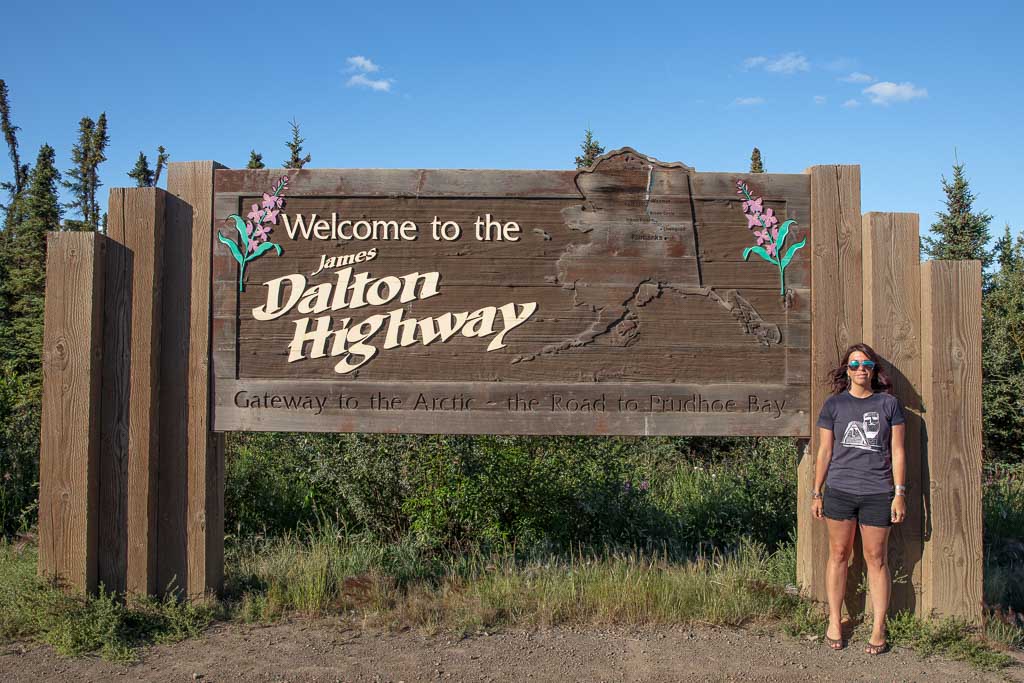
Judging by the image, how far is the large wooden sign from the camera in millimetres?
4641

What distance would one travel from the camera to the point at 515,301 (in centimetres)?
471

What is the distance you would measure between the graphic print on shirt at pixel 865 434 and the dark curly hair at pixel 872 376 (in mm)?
258

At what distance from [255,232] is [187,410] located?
1.20m

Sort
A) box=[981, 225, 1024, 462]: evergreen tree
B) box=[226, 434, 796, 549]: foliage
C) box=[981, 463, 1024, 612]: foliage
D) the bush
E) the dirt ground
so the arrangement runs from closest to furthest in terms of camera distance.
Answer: the dirt ground
box=[981, 463, 1024, 612]: foliage
box=[226, 434, 796, 549]: foliage
the bush
box=[981, 225, 1024, 462]: evergreen tree

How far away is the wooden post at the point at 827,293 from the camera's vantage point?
456cm

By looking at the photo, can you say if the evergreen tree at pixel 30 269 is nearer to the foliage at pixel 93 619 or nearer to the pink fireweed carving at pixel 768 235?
the foliage at pixel 93 619

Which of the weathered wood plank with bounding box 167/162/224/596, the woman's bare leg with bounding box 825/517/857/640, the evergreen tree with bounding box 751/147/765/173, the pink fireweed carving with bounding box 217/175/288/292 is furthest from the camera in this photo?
the evergreen tree with bounding box 751/147/765/173

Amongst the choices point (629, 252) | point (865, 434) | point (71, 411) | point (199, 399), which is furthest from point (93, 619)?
point (865, 434)

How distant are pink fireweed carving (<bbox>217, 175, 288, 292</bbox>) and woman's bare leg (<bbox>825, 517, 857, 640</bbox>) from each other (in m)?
3.78

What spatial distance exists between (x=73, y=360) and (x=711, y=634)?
4.17m

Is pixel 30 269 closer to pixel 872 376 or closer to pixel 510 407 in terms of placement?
pixel 510 407

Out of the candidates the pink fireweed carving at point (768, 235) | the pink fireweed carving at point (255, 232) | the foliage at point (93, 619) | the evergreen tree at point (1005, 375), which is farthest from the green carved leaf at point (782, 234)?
the evergreen tree at point (1005, 375)

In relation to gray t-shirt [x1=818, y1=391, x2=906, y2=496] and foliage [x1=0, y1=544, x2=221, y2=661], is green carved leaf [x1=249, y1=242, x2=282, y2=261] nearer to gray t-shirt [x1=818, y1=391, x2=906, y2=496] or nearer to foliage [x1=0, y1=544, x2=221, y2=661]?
foliage [x1=0, y1=544, x2=221, y2=661]

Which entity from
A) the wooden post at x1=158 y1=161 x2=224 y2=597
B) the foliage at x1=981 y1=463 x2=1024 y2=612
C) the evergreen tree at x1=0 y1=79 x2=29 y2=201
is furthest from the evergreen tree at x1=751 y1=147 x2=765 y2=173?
the evergreen tree at x1=0 y1=79 x2=29 y2=201
